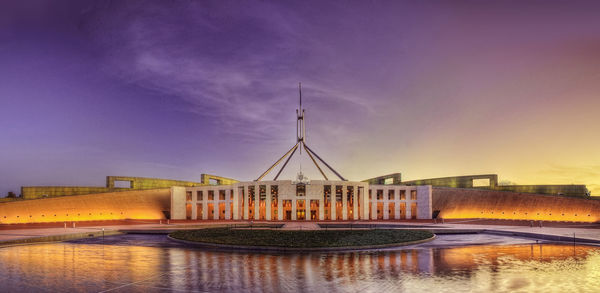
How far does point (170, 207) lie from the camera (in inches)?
2464

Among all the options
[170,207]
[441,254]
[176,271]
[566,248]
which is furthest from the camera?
[170,207]

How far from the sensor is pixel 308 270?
14.1 meters

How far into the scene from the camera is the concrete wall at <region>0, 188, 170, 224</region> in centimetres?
4706

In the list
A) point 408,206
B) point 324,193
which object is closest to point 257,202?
point 324,193

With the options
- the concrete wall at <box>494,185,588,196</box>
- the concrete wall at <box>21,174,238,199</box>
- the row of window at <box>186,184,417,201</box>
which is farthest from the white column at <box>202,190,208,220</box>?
the concrete wall at <box>494,185,588,196</box>

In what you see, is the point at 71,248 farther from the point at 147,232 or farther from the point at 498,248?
the point at 498,248

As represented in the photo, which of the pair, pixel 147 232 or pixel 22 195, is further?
pixel 22 195

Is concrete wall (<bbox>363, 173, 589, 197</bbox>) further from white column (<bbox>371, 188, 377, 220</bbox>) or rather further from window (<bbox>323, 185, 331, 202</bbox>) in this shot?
window (<bbox>323, 185, 331, 202</bbox>)

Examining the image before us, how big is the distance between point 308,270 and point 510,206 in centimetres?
4784

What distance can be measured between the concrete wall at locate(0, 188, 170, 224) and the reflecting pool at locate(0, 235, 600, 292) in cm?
3194

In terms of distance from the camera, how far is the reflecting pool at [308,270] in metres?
11.5

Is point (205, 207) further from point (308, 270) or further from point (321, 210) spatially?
point (308, 270)

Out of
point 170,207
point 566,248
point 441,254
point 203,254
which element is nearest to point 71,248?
point 203,254

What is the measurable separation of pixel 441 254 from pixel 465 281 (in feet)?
21.1
